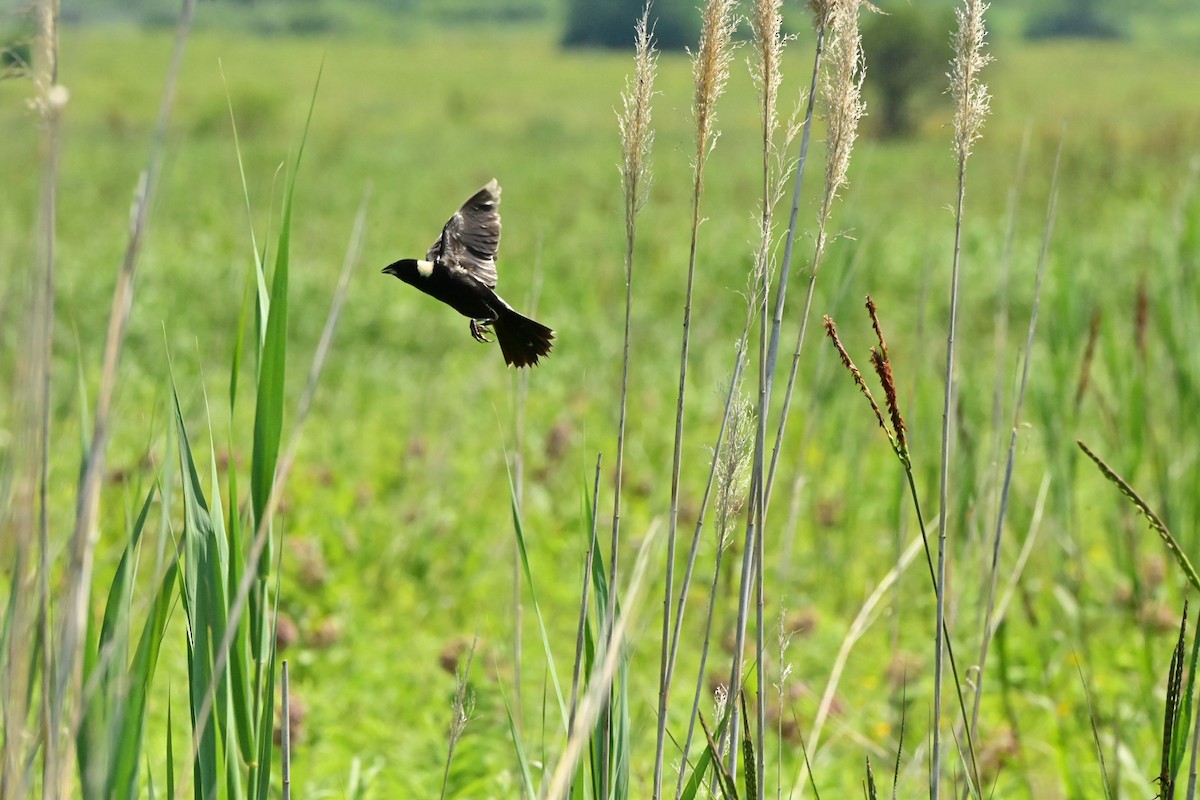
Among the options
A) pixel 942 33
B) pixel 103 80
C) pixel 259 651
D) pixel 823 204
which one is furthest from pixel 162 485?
pixel 103 80

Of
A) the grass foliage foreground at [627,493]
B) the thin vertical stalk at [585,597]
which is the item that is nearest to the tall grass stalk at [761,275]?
the grass foliage foreground at [627,493]

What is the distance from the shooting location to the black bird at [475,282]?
1.05 m

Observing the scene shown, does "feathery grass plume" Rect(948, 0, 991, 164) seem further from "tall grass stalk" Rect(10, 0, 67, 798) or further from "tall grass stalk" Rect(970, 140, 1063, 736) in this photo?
"tall grass stalk" Rect(10, 0, 67, 798)

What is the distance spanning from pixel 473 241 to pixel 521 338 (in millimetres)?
118

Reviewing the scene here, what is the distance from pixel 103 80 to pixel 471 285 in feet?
104

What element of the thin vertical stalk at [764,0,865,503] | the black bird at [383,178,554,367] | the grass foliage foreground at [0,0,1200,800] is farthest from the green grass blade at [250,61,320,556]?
the thin vertical stalk at [764,0,865,503]

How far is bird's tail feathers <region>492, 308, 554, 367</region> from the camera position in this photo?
1.04 metres

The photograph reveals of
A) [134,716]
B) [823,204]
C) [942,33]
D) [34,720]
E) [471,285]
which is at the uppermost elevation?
[942,33]

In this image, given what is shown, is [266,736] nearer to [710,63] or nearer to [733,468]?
[733,468]

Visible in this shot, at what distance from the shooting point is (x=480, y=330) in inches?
45.0

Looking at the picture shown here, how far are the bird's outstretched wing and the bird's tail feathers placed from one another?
1.5 inches

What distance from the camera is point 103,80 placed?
2933cm

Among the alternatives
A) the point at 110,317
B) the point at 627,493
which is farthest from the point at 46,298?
the point at 627,493

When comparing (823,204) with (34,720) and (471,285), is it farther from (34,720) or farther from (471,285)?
(34,720)
